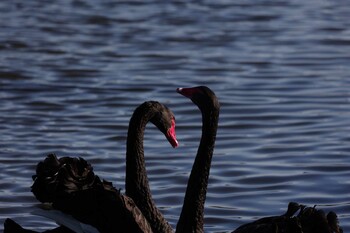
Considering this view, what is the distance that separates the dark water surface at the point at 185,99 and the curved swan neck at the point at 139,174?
0.95 metres

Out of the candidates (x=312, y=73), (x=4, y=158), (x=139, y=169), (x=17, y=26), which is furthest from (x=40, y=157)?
(x=17, y=26)

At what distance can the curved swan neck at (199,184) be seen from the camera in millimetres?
6305

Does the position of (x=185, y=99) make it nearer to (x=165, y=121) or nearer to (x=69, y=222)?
(x=165, y=121)

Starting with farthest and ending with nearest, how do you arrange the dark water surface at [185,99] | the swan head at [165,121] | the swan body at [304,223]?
1. the dark water surface at [185,99]
2. the swan head at [165,121]
3. the swan body at [304,223]

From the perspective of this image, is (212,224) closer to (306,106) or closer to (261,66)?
(306,106)

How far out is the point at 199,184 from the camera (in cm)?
637

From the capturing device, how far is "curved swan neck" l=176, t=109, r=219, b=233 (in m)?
6.30

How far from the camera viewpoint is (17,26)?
14906 mm

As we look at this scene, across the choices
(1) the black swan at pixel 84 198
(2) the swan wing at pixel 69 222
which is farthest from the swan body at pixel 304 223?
(2) the swan wing at pixel 69 222

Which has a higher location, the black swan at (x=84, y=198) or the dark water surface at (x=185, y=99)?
the black swan at (x=84, y=198)

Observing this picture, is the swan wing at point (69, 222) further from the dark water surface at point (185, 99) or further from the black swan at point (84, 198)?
the dark water surface at point (185, 99)

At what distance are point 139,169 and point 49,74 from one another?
233 inches

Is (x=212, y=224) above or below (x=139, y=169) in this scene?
below

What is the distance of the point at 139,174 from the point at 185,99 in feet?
15.7
